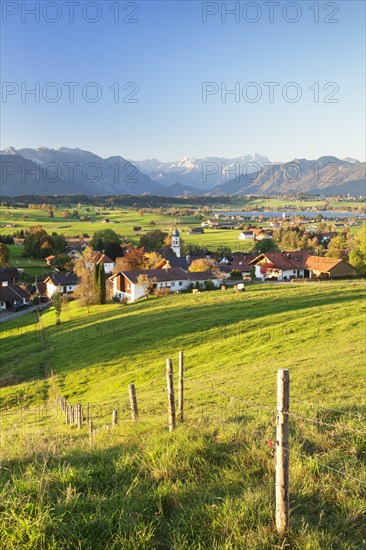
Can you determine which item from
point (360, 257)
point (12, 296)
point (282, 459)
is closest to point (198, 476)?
point (282, 459)

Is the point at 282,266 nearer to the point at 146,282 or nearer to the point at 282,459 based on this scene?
the point at 146,282

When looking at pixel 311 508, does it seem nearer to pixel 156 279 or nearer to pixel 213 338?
pixel 213 338

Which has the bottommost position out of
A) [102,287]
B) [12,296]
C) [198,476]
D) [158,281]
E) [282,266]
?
[12,296]

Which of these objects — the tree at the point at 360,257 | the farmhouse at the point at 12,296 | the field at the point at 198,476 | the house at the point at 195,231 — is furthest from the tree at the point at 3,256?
the field at the point at 198,476

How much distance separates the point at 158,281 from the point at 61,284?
2597 cm

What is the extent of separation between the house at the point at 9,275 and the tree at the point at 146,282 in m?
38.9

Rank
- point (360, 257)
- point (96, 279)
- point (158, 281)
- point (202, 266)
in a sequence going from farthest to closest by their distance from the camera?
point (202, 266) < point (360, 257) < point (158, 281) < point (96, 279)

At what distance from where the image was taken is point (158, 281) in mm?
71250

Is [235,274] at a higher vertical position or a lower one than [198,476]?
lower

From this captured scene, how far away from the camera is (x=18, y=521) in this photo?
5.44m

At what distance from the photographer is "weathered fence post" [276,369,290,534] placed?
548 cm

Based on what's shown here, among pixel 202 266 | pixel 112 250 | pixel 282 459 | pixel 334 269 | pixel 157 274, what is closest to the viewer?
pixel 282 459

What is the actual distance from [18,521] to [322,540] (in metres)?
3.91

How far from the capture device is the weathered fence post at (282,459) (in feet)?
18.0
